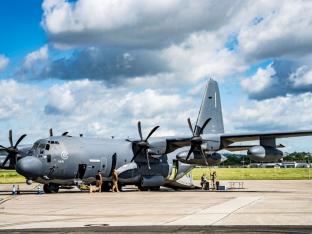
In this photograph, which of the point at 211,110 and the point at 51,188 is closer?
Result: the point at 51,188

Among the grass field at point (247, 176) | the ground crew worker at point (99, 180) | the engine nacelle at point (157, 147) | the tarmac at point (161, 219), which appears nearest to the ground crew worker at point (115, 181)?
the ground crew worker at point (99, 180)

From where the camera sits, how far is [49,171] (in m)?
32.3

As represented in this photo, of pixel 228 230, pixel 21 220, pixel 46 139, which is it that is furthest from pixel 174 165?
pixel 228 230

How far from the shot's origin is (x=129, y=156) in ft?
124

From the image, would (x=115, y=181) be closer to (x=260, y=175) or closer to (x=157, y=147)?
(x=157, y=147)

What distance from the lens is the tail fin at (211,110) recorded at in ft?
143

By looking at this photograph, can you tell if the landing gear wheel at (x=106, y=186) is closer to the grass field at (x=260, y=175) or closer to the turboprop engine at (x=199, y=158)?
the turboprop engine at (x=199, y=158)

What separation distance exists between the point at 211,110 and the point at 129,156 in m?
10.1

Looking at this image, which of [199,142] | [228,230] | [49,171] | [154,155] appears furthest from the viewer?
[154,155]

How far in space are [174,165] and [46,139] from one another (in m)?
12.1

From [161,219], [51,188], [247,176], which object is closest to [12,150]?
[51,188]

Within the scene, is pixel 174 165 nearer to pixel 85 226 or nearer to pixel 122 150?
pixel 122 150

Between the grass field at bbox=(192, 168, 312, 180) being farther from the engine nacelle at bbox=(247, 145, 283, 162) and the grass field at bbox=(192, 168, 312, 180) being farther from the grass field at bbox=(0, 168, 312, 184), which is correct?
the engine nacelle at bbox=(247, 145, 283, 162)

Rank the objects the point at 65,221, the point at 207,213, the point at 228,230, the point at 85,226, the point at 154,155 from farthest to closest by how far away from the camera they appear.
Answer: the point at 154,155
the point at 207,213
the point at 65,221
the point at 85,226
the point at 228,230
